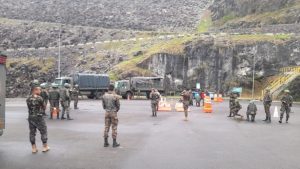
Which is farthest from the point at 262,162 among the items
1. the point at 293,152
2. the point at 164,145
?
the point at 164,145

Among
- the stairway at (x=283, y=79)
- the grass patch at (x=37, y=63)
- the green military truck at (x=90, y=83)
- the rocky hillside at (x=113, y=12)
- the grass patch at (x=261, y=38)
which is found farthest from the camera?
the rocky hillside at (x=113, y=12)

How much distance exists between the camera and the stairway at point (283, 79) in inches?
1873

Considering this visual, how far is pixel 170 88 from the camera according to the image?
57.5m

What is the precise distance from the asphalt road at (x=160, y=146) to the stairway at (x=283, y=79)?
24835mm

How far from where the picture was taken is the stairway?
47562 millimetres

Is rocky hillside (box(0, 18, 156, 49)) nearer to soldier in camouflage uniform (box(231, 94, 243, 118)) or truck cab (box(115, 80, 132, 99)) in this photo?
truck cab (box(115, 80, 132, 99))

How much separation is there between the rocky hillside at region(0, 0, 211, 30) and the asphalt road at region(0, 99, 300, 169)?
223 feet

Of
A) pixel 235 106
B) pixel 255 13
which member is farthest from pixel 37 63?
pixel 235 106

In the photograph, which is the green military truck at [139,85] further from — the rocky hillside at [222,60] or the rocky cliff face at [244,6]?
the rocky cliff face at [244,6]

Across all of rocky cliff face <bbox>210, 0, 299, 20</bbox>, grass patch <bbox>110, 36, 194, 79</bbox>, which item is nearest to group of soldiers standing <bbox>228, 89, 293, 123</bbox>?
grass patch <bbox>110, 36, 194, 79</bbox>

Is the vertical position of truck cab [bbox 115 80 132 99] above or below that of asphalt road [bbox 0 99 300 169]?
above

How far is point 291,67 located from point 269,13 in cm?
2068

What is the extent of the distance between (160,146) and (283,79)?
3710 centimetres

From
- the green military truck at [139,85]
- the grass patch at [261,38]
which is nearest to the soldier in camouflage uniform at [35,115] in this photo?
the green military truck at [139,85]
